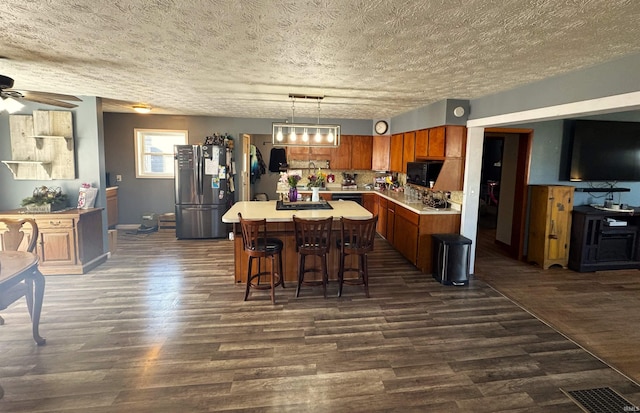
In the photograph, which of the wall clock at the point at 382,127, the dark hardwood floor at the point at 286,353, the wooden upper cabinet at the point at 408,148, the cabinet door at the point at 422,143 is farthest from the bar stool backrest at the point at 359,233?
the wall clock at the point at 382,127

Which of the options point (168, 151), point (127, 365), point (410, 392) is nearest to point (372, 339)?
point (410, 392)

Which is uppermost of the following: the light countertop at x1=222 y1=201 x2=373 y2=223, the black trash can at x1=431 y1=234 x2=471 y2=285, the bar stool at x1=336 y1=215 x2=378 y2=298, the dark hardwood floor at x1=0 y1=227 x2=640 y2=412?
the light countertop at x1=222 y1=201 x2=373 y2=223

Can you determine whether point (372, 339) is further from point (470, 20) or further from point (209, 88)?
point (209, 88)

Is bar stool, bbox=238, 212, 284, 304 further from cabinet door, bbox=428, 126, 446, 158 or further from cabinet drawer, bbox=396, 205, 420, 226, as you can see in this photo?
cabinet door, bbox=428, 126, 446, 158

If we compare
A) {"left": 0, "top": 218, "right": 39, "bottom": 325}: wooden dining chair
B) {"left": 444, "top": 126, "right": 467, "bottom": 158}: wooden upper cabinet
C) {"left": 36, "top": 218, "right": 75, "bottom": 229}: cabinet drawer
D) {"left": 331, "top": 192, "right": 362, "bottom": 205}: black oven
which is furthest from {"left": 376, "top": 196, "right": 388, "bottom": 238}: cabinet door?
{"left": 0, "top": 218, "right": 39, "bottom": 325}: wooden dining chair

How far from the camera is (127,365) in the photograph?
252cm

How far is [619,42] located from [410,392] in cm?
272

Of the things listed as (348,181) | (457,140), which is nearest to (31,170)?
(348,181)

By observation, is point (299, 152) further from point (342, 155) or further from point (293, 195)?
point (293, 195)

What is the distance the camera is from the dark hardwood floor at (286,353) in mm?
2207

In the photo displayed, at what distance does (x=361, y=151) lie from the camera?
23.1ft

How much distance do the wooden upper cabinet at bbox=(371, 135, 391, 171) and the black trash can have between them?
109 inches

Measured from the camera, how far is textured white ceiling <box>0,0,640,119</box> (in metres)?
1.80

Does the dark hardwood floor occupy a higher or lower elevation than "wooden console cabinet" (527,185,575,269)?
lower
